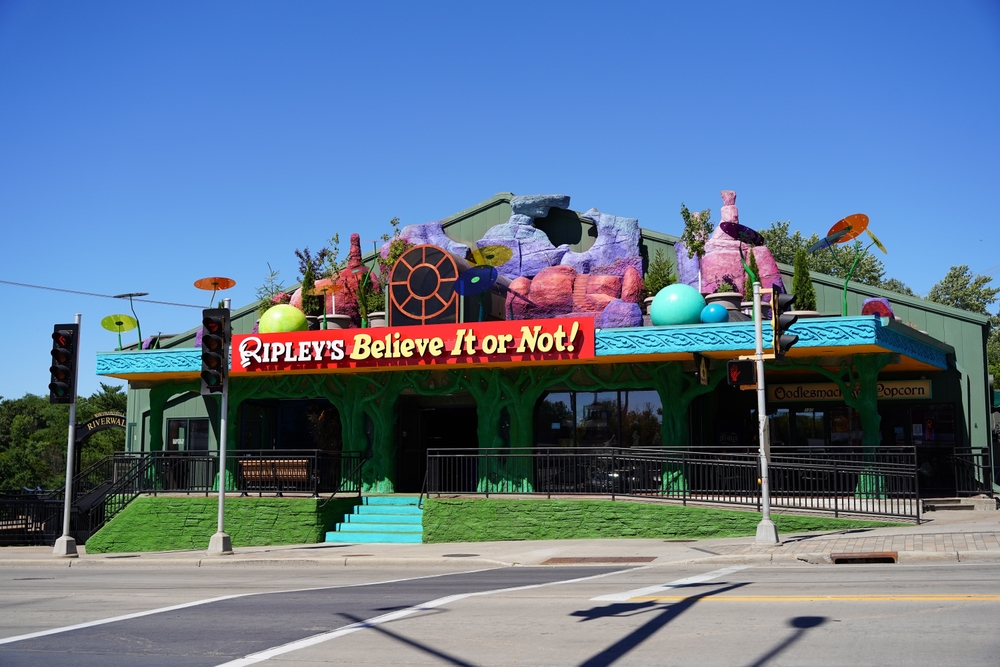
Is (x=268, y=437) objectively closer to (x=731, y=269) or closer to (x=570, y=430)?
(x=570, y=430)

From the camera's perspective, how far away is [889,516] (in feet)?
68.0

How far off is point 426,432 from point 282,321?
5418mm

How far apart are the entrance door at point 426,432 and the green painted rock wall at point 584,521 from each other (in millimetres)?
5899

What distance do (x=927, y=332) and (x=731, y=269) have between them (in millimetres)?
5521

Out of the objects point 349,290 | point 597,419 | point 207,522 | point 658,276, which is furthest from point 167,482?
point 658,276

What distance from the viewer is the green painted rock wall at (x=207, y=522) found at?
2408cm

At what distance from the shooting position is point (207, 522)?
981 inches

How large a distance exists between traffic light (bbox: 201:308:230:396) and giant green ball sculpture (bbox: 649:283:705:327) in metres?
10.4

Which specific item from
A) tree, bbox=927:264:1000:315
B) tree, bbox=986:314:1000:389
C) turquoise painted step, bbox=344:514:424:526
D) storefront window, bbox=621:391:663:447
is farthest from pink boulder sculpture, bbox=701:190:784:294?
tree, bbox=927:264:1000:315

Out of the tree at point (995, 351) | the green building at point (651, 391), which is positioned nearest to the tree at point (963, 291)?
the tree at point (995, 351)

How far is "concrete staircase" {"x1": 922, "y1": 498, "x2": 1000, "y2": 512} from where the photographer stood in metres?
23.7

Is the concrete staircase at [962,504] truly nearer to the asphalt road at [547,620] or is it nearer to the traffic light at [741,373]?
the traffic light at [741,373]

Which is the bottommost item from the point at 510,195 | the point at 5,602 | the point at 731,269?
the point at 5,602

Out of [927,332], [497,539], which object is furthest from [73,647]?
[927,332]
